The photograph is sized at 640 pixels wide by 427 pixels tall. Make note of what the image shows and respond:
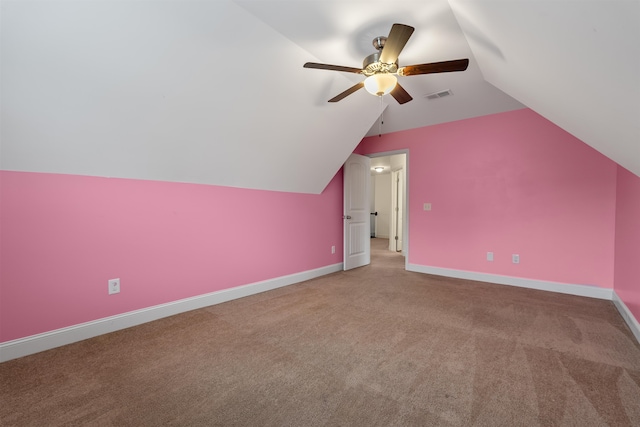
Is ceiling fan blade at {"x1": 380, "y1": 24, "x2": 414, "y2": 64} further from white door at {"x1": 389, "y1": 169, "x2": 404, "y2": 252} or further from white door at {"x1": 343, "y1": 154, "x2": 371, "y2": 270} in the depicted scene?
white door at {"x1": 389, "y1": 169, "x2": 404, "y2": 252}

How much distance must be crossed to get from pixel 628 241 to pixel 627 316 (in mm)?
698

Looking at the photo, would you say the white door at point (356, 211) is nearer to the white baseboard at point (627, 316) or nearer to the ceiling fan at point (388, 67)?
the ceiling fan at point (388, 67)

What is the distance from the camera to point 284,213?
368 cm

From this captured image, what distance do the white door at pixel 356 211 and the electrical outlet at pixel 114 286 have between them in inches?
121

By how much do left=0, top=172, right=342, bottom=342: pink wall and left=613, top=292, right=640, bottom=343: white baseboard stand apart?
3472 millimetres

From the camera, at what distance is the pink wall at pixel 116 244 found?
6.04ft

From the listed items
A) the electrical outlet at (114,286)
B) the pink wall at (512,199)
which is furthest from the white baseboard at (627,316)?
the electrical outlet at (114,286)

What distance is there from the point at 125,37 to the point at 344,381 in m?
2.52

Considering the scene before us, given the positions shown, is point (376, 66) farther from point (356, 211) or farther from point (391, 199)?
point (391, 199)

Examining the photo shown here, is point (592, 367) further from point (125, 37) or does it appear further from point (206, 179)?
point (125, 37)

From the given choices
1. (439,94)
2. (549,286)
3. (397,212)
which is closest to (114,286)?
(439,94)

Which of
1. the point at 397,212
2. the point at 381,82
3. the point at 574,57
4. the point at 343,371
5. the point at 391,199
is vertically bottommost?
the point at 343,371

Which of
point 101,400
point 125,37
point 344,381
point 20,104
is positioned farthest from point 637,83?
point 20,104

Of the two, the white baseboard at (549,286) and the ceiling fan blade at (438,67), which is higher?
the ceiling fan blade at (438,67)
